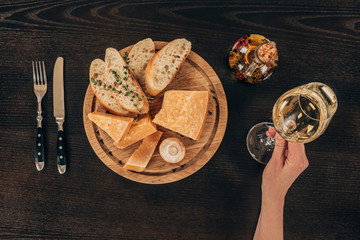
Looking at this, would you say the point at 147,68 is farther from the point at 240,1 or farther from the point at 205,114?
the point at 240,1

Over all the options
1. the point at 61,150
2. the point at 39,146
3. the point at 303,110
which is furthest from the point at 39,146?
the point at 303,110

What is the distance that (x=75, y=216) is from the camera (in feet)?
4.59

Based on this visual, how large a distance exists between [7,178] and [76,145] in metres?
0.44

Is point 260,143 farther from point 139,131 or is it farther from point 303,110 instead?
point 139,131

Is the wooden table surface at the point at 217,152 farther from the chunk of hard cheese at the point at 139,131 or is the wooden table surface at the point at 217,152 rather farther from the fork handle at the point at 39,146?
the chunk of hard cheese at the point at 139,131

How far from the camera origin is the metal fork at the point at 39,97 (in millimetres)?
1356

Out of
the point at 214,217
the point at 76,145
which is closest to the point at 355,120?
the point at 214,217

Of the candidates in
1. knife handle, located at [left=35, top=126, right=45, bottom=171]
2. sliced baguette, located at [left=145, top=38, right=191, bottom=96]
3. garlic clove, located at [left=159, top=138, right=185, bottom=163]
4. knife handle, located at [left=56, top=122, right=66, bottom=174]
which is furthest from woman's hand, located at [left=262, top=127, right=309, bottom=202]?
knife handle, located at [left=35, top=126, right=45, bottom=171]

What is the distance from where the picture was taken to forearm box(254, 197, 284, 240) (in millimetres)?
1271

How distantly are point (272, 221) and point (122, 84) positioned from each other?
1.07 m

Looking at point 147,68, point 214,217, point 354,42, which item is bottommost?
point 214,217

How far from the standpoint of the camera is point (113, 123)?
125 cm

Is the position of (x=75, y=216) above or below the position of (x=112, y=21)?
below

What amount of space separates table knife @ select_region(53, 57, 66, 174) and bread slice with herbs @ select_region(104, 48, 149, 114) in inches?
11.2
